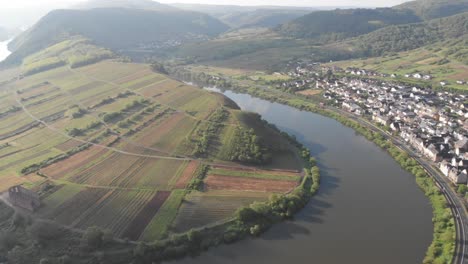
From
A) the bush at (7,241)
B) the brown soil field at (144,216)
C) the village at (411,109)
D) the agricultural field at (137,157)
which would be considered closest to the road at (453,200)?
the village at (411,109)

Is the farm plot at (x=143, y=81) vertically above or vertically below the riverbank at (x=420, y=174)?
above

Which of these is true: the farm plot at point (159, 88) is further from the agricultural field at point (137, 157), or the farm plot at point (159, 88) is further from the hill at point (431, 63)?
the hill at point (431, 63)

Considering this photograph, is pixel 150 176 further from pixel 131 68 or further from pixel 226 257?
pixel 131 68

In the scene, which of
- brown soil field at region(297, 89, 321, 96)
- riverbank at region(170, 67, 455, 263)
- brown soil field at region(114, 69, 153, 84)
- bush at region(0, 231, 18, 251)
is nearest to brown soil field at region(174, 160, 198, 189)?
bush at region(0, 231, 18, 251)

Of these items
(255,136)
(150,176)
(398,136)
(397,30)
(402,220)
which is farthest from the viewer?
(397,30)

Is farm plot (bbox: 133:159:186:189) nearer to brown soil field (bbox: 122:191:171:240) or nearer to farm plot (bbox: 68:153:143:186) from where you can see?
farm plot (bbox: 68:153:143:186)

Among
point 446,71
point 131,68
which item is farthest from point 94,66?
point 446,71

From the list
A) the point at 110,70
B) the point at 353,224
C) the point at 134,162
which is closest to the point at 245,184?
the point at 353,224

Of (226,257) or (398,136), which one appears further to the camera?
(398,136)
